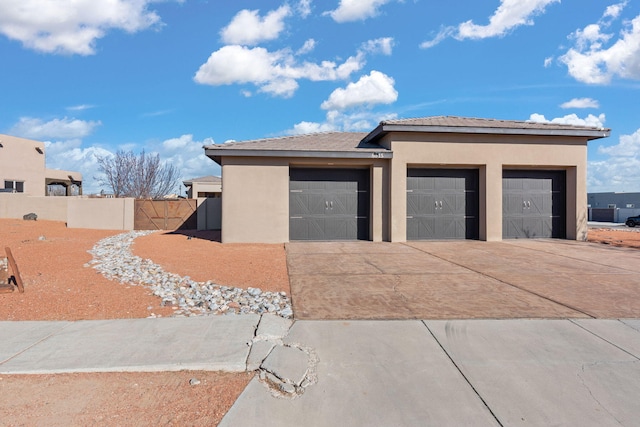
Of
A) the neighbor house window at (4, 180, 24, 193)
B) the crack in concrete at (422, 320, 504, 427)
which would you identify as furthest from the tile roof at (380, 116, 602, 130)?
the neighbor house window at (4, 180, 24, 193)

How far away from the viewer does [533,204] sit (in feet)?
51.7

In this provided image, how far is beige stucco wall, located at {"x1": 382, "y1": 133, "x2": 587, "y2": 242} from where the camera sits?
14406mm

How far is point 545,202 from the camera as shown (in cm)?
1580

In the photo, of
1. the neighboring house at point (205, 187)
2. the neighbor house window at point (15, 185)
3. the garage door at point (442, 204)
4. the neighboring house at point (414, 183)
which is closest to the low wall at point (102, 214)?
the neighboring house at point (414, 183)

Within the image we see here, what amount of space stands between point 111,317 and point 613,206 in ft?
212

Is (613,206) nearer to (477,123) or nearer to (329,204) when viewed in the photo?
(477,123)

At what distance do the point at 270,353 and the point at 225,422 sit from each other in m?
1.19

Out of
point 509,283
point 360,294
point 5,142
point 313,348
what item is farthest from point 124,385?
point 5,142

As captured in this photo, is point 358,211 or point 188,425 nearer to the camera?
point 188,425

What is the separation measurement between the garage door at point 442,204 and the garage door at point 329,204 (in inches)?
75.7

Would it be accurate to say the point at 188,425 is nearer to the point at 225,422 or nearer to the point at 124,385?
the point at 225,422

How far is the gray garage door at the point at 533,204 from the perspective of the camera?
15.6m

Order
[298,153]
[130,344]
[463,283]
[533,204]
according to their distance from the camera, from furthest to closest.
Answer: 1. [533,204]
2. [298,153]
3. [463,283]
4. [130,344]

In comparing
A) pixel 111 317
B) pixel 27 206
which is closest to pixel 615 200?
pixel 111 317
